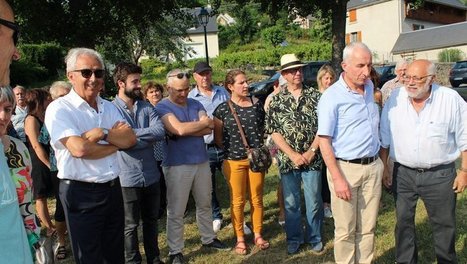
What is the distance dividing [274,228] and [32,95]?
328 cm

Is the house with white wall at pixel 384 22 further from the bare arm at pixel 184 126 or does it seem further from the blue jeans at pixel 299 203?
the bare arm at pixel 184 126

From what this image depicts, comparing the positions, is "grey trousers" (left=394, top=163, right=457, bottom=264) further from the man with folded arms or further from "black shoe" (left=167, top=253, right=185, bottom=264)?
"black shoe" (left=167, top=253, right=185, bottom=264)

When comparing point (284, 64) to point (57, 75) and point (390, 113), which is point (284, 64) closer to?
point (390, 113)

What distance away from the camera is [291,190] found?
4.66 m

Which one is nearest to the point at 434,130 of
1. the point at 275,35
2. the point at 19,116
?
the point at 19,116

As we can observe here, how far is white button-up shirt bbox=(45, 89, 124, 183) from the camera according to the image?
3129 millimetres

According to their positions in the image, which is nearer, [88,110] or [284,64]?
[88,110]

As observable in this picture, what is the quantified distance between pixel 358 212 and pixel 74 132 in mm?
2533

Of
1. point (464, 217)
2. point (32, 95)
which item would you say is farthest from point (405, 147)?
point (32, 95)

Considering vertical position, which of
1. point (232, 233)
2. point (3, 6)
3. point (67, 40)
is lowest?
point (232, 233)

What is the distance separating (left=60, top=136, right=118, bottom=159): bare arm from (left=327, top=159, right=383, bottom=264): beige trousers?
2010 millimetres

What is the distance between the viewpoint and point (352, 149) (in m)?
3.78

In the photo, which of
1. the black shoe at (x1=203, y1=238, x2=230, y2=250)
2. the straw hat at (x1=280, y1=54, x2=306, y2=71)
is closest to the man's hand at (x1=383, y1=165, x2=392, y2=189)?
the straw hat at (x1=280, y1=54, x2=306, y2=71)

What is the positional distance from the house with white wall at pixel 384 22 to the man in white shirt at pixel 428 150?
43562mm
